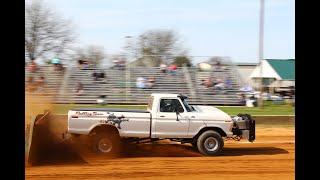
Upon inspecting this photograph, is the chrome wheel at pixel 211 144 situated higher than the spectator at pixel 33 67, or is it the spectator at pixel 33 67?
the spectator at pixel 33 67

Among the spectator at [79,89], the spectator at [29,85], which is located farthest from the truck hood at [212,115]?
the spectator at [79,89]

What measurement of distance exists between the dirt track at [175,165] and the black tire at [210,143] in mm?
179

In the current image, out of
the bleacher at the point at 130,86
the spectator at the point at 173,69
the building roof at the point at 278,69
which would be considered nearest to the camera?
the bleacher at the point at 130,86

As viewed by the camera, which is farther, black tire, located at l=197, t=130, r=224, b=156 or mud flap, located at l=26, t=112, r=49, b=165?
black tire, located at l=197, t=130, r=224, b=156

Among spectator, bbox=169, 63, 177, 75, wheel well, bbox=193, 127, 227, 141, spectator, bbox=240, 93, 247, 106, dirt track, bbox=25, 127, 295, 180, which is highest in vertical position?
spectator, bbox=169, 63, 177, 75

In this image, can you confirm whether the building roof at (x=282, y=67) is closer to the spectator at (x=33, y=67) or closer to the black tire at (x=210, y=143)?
the spectator at (x=33, y=67)

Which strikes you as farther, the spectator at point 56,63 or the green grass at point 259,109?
the spectator at point 56,63

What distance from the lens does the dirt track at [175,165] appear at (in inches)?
337

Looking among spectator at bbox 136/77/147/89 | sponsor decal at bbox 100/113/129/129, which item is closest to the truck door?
sponsor decal at bbox 100/113/129/129

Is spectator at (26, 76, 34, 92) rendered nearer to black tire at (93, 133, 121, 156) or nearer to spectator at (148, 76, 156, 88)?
black tire at (93, 133, 121, 156)

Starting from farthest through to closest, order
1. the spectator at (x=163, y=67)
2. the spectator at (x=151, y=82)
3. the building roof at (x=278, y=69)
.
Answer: the building roof at (x=278, y=69) → the spectator at (x=163, y=67) → the spectator at (x=151, y=82)

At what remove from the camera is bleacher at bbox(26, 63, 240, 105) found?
20.5 meters
